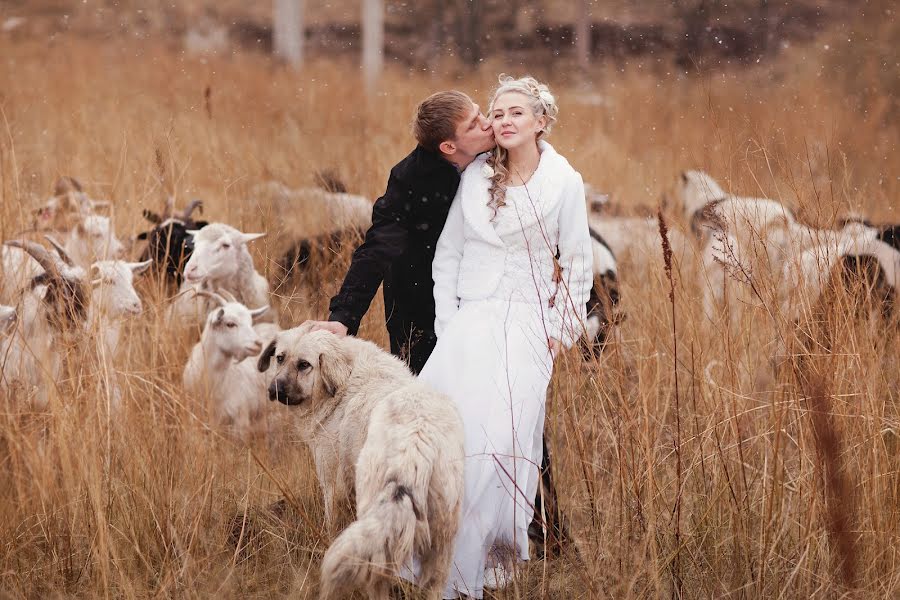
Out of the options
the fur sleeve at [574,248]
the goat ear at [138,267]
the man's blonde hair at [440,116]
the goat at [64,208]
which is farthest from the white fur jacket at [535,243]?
the goat at [64,208]

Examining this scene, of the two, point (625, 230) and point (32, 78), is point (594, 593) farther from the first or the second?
point (32, 78)

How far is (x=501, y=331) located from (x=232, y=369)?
239 cm

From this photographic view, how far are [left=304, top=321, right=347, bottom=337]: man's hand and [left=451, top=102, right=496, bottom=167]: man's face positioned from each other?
85 centimetres

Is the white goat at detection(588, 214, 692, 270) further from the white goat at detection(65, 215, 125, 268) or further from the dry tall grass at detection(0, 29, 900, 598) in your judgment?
the white goat at detection(65, 215, 125, 268)

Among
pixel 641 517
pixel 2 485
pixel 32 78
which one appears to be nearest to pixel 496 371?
pixel 641 517

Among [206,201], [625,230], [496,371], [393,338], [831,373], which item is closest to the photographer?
[831,373]

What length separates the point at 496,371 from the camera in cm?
355

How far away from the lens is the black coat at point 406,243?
3852 millimetres

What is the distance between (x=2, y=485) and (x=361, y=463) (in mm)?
1771

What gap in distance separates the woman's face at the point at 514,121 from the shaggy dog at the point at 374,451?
985mm

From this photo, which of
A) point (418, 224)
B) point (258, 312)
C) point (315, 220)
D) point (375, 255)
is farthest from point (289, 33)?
point (375, 255)

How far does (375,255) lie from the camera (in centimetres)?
389

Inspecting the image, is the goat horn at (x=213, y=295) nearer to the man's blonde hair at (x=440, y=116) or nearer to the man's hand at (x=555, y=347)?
the man's blonde hair at (x=440, y=116)

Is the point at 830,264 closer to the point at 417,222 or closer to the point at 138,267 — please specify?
the point at 417,222
